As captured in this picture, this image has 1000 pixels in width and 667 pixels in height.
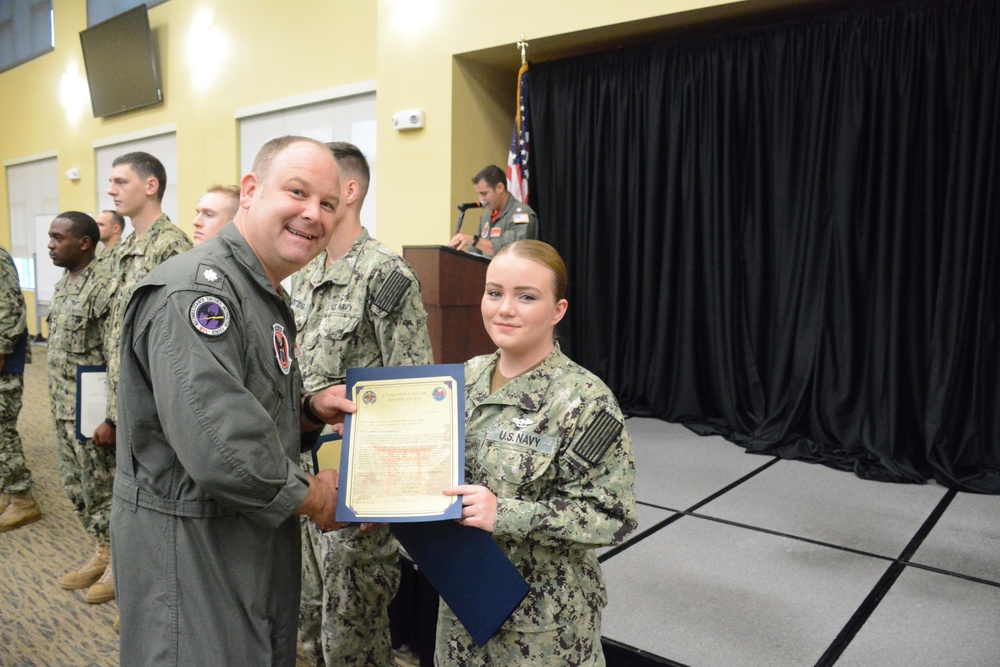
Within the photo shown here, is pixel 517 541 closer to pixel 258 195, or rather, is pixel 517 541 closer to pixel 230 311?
pixel 230 311

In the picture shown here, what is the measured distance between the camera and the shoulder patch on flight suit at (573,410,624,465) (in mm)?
1183

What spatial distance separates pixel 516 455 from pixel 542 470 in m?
0.06

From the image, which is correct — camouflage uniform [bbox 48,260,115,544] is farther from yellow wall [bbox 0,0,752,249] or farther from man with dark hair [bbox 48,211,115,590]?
yellow wall [bbox 0,0,752,249]

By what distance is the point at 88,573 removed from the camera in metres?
2.65

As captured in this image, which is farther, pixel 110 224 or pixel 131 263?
pixel 110 224

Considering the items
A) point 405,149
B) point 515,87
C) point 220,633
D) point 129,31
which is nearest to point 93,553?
point 220,633

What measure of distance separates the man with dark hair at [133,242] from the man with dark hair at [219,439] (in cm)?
154

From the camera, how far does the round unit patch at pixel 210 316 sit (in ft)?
3.23

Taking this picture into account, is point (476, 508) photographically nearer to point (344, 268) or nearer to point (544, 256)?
point (544, 256)

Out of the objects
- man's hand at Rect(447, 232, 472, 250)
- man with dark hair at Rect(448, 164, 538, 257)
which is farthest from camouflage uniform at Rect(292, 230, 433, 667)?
man with dark hair at Rect(448, 164, 538, 257)

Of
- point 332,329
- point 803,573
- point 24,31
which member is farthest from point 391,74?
point 24,31

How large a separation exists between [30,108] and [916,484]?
11898 mm

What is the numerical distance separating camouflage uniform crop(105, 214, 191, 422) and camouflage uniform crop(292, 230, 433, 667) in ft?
3.27

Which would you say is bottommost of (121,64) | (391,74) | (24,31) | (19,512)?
(19,512)
